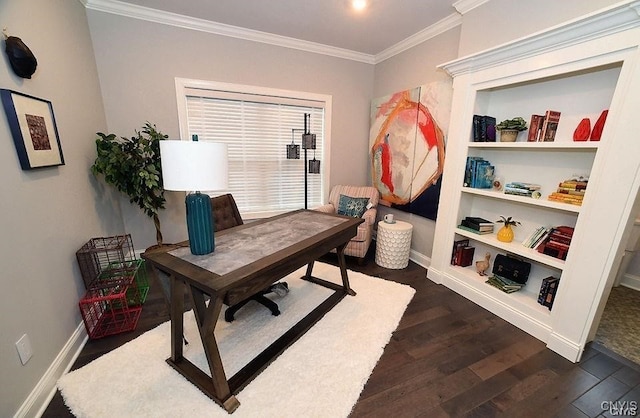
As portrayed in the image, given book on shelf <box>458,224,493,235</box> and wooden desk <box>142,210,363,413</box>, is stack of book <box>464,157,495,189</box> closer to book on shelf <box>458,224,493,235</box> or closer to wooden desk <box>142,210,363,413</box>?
book on shelf <box>458,224,493,235</box>

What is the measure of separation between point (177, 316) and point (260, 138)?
2413mm

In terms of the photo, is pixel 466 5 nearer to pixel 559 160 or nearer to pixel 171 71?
pixel 559 160

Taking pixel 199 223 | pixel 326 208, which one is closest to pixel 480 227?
pixel 326 208

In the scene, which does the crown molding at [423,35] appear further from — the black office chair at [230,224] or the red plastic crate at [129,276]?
the red plastic crate at [129,276]

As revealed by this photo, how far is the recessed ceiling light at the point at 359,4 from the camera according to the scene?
7.14 feet

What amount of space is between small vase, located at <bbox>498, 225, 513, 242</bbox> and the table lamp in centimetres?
238

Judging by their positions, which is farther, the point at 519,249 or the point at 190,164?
the point at 519,249

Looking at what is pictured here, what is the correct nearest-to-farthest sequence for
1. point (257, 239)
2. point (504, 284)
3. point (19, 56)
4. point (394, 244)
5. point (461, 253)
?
point (19, 56) < point (257, 239) < point (504, 284) < point (461, 253) < point (394, 244)

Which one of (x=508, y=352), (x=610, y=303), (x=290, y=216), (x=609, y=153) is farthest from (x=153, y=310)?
(x=610, y=303)

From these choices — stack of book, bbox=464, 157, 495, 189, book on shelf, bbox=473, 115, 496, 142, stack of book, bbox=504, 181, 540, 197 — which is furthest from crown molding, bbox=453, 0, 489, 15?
stack of book, bbox=504, 181, 540, 197

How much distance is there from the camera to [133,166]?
2.33 m

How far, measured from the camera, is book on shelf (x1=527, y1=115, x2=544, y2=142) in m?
1.95

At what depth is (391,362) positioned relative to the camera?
67.2 inches

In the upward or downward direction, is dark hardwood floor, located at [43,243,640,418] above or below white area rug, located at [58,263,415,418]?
below
